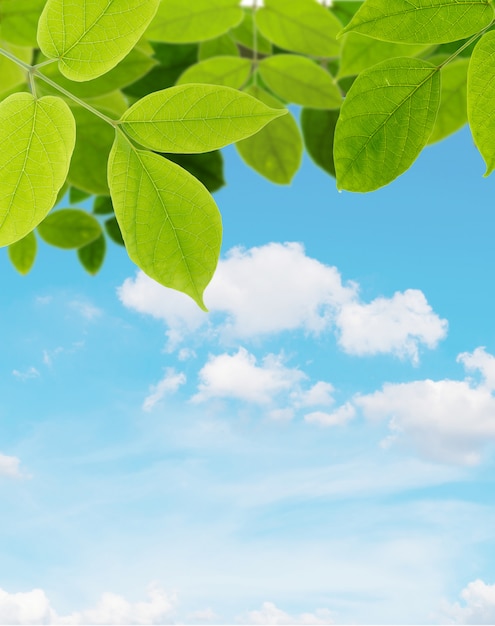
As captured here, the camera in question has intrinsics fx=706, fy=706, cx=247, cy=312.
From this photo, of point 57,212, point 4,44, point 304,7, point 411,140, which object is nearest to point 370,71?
point 411,140

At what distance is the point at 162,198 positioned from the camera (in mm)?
431

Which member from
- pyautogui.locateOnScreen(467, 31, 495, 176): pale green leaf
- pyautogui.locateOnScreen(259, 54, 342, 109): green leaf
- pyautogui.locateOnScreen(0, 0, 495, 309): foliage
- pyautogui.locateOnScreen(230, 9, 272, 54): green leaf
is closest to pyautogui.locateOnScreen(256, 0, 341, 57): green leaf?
pyautogui.locateOnScreen(259, 54, 342, 109): green leaf

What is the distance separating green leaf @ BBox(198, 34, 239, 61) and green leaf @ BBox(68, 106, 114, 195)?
17 cm

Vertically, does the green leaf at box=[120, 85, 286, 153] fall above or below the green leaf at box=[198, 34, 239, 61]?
below

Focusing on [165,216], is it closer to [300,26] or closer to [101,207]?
[300,26]

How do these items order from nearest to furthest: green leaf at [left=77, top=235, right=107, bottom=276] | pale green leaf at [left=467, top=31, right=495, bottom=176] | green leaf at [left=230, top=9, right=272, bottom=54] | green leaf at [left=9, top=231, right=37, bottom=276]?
pale green leaf at [left=467, top=31, right=495, bottom=176], green leaf at [left=230, top=9, right=272, bottom=54], green leaf at [left=9, top=231, right=37, bottom=276], green leaf at [left=77, top=235, right=107, bottom=276]

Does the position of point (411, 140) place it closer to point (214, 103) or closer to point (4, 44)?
point (214, 103)

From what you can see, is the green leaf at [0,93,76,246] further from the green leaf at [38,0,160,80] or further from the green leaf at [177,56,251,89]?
the green leaf at [177,56,251,89]

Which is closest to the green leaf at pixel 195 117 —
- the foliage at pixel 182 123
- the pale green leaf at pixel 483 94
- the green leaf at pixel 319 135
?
the foliage at pixel 182 123

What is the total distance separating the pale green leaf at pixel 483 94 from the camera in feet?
1.20

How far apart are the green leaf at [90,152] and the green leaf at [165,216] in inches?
13.2

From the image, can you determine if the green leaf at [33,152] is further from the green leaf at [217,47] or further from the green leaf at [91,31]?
the green leaf at [217,47]

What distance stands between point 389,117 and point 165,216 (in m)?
0.15

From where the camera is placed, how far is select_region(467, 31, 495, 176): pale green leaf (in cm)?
36
